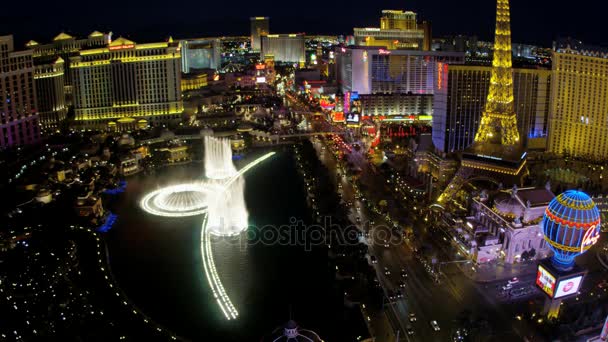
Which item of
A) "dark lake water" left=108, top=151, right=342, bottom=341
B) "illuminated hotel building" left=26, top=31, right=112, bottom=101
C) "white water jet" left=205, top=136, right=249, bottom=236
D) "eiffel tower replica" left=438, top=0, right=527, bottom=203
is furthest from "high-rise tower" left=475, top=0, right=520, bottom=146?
"illuminated hotel building" left=26, top=31, right=112, bottom=101

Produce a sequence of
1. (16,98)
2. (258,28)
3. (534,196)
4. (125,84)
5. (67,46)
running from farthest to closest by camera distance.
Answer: (258,28) < (67,46) < (125,84) < (16,98) < (534,196)

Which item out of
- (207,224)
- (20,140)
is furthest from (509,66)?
(20,140)

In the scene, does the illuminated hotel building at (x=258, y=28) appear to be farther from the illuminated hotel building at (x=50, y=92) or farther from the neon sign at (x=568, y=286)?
the neon sign at (x=568, y=286)

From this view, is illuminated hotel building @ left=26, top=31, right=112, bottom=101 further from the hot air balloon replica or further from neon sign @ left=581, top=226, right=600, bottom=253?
neon sign @ left=581, top=226, right=600, bottom=253

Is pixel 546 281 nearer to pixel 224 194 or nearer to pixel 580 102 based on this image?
pixel 224 194

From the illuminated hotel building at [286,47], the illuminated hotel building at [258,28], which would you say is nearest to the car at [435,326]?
the illuminated hotel building at [286,47]

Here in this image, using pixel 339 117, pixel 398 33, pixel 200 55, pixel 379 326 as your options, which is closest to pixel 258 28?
pixel 200 55
